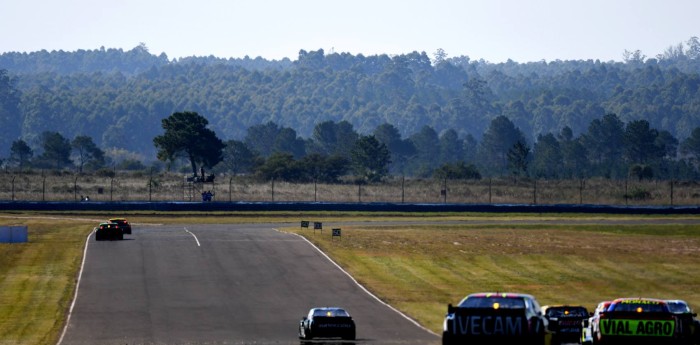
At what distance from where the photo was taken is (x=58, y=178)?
577 feet

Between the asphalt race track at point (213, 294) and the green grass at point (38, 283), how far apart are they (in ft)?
2.84

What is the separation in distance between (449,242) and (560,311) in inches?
1867

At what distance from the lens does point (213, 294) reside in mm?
56906

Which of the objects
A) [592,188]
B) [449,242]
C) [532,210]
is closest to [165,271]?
[449,242]

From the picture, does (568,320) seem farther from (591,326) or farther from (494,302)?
(494,302)

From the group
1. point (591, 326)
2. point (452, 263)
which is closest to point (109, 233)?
point (452, 263)

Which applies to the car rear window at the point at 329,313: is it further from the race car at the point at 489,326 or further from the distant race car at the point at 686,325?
the race car at the point at 489,326

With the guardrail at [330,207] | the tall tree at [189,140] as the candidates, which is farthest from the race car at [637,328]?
the tall tree at [189,140]

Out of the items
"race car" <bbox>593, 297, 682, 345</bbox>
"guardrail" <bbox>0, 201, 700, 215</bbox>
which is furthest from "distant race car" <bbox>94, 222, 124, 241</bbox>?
"race car" <bbox>593, 297, 682, 345</bbox>

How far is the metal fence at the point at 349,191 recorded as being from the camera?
145m

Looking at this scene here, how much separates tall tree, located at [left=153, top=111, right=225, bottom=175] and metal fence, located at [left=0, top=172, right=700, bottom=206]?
25.0 ft

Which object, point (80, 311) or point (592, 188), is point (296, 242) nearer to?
point (80, 311)

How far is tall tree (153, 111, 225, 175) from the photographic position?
185 metres

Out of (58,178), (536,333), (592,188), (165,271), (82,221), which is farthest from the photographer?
(58,178)
